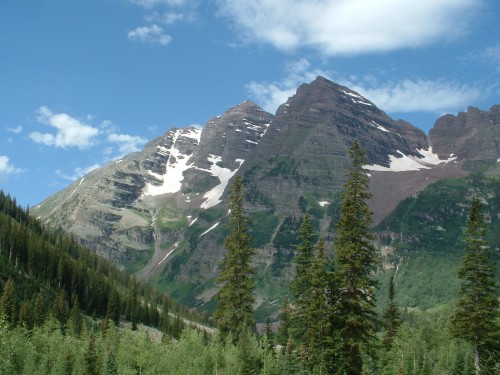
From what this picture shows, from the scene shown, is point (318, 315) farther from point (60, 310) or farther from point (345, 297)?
point (60, 310)

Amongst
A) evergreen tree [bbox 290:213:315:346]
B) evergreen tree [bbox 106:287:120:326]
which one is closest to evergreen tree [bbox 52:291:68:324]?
evergreen tree [bbox 106:287:120:326]

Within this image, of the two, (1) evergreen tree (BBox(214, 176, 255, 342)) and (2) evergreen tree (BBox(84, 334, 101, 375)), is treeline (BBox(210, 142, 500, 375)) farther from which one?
(2) evergreen tree (BBox(84, 334, 101, 375))

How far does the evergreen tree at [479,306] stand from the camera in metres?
46.0

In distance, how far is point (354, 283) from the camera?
131ft

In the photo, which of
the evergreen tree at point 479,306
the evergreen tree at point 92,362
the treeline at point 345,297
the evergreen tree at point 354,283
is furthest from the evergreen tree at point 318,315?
the evergreen tree at point 92,362

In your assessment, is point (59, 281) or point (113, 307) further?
point (59, 281)

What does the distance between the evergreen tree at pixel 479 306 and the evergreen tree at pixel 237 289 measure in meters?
18.4

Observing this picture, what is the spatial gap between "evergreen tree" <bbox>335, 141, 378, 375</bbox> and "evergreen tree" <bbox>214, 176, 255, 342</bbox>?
12.5m

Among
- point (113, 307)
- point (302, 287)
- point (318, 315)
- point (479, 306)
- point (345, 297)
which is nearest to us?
point (345, 297)

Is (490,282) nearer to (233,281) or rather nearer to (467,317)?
(467,317)

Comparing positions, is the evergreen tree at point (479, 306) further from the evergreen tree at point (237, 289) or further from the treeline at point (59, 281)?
the treeline at point (59, 281)

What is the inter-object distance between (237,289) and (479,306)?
21.1 m

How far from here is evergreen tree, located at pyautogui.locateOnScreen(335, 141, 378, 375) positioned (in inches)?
1548

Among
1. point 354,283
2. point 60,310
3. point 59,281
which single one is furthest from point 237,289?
point 59,281
